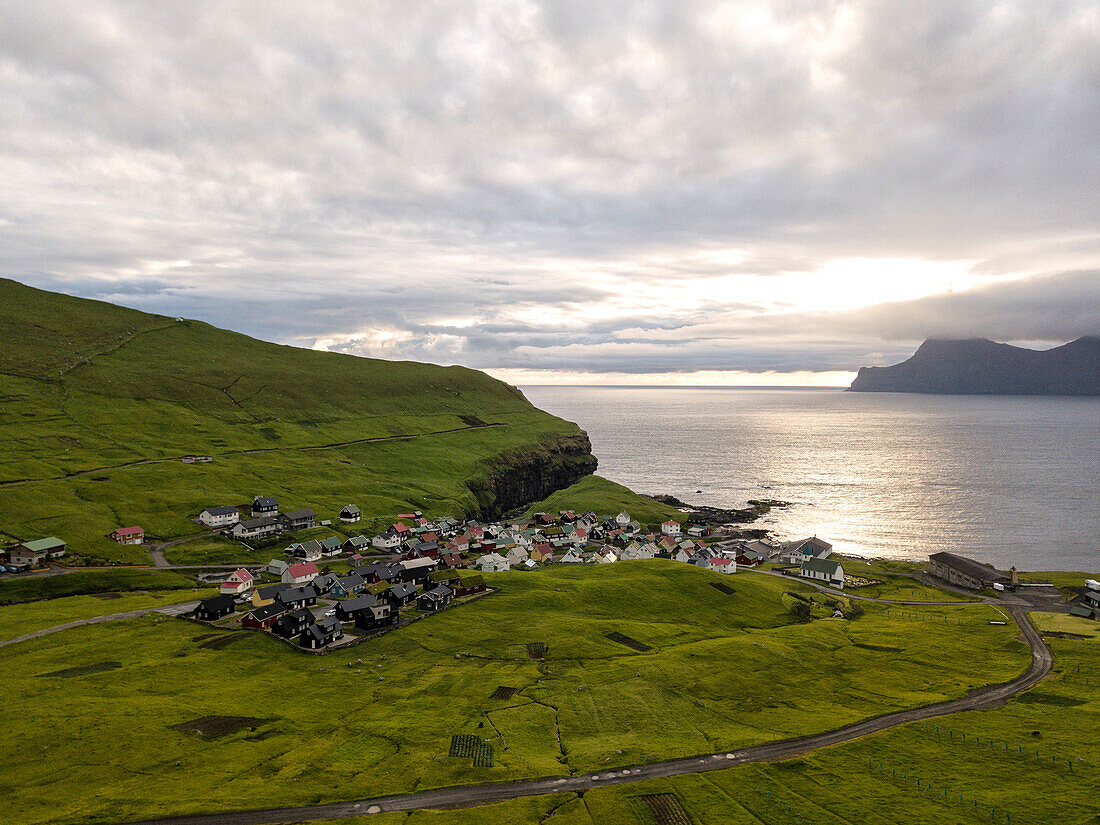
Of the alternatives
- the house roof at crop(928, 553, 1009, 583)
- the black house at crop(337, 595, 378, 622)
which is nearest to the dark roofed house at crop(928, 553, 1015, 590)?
the house roof at crop(928, 553, 1009, 583)

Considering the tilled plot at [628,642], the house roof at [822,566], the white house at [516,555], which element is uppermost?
the tilled plot at [628,642]

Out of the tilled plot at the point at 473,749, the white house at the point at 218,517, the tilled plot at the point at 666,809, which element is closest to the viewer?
the tilled plot at the point at 666,809

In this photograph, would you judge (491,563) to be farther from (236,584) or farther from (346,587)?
(236,584)

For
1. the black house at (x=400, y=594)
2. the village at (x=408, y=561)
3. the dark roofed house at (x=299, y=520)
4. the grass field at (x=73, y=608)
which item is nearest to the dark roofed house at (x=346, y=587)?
the village at (x=408, y=561)

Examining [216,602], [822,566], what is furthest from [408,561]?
[822,566]

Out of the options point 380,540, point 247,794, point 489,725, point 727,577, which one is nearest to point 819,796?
point 489,725

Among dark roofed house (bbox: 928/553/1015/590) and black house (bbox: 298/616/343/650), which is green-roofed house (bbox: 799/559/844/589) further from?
black house (bbox: 298/616/343/650)

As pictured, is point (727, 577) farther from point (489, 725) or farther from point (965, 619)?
point (489, 725)

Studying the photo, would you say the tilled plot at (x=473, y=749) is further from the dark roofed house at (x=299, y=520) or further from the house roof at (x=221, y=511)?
the house roof at (x=221, y=511)
